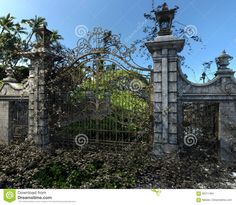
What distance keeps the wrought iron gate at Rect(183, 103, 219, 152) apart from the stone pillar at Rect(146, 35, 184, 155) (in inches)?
13.8

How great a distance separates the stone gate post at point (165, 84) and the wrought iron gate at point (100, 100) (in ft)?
0.96

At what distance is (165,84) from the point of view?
4328 millimetres

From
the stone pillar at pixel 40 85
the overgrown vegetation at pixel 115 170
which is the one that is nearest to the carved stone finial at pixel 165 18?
the overgrown vegetation at pixel 115 170

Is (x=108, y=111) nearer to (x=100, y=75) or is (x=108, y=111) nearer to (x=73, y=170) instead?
(x=100, y=75)

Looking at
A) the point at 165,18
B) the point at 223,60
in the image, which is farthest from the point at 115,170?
the point at 165,18

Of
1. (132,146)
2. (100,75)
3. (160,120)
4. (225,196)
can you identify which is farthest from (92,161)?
(225,196)

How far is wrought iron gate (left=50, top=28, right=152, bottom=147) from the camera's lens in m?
4.76

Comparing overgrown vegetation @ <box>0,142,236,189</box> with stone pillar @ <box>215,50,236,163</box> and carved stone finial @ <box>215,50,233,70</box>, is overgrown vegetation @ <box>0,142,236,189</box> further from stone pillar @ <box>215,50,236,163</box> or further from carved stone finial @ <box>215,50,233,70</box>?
carved stone finial @ <box>215,50,233,70</box>

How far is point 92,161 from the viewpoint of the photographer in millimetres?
4289

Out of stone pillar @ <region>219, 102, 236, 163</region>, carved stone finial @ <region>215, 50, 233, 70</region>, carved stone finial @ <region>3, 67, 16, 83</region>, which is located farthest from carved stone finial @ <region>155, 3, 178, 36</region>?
carved stone finial @ <region>3, 67, 16, 83</region>

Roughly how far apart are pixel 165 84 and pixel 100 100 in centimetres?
167

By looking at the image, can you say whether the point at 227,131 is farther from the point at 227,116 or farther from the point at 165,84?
the point at 165,84

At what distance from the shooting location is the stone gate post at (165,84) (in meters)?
4.30

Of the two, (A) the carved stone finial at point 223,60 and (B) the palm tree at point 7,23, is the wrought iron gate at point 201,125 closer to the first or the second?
(A) the carved stone finial at point 223,60
